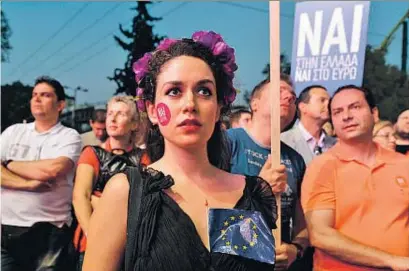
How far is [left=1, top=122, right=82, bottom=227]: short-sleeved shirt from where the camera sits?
325cm

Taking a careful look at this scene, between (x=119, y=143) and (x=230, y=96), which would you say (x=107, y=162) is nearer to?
(x=119, y=143)

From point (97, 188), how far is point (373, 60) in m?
7.03

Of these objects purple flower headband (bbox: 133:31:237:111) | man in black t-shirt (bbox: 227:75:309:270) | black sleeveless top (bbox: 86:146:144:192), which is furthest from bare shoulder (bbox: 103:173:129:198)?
black sleeveless top (bbox: 86:146:144:192)

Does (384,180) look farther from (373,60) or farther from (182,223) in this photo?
(373,60)

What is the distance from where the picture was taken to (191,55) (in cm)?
161

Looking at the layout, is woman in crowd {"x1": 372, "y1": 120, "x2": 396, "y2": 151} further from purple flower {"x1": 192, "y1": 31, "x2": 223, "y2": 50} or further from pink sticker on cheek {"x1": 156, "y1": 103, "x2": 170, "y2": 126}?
pink sticker on cheek {"x1": 156, "y1": 103, "x2": 170, "y2": 126}

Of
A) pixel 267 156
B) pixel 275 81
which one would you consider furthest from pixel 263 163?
pixel 275 81

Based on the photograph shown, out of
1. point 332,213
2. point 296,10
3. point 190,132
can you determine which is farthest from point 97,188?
point 296,10

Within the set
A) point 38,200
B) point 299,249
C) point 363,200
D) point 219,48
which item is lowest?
point 299,249

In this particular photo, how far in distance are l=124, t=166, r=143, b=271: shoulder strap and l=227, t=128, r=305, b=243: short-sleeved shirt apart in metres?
1.25

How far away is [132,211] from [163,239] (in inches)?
4.1

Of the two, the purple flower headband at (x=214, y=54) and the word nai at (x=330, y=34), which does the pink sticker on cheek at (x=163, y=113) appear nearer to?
the purple flower headband at (x=214, y=54)

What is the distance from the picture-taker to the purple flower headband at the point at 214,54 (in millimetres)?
1681

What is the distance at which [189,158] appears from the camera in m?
1.61
